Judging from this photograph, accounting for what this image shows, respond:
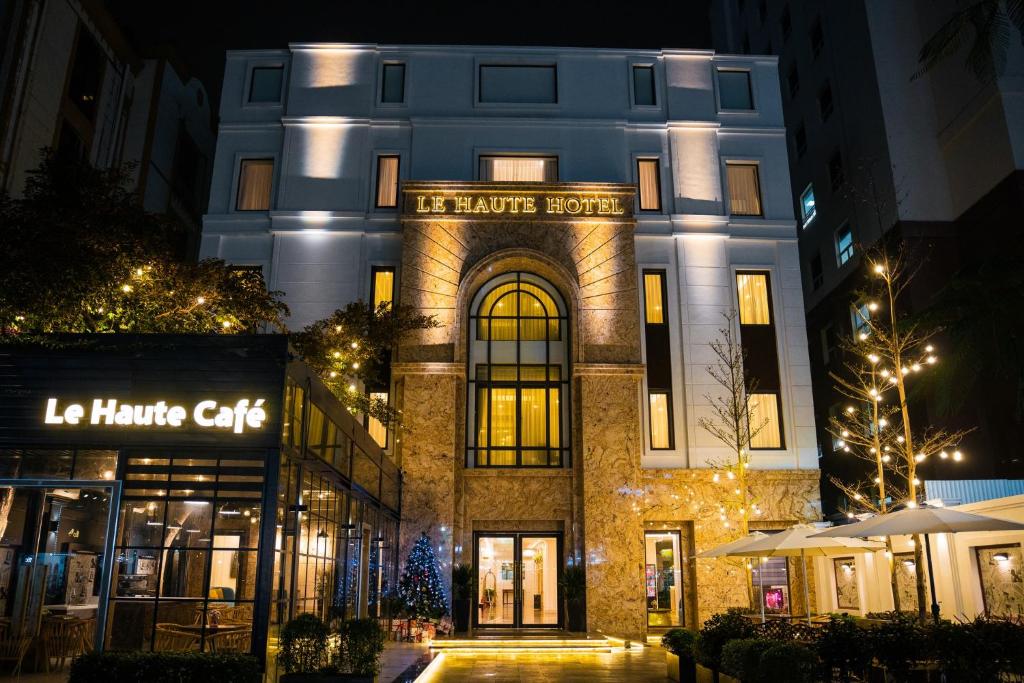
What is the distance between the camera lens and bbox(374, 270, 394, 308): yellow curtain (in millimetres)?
26797

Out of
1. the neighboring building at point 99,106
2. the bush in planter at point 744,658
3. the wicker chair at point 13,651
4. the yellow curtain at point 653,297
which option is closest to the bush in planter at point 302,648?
the wicker chair at point 13,651

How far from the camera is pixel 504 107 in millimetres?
28547

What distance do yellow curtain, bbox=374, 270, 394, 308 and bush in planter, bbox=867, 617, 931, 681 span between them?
62.4 feet

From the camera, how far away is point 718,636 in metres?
13.7

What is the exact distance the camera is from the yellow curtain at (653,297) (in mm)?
26938

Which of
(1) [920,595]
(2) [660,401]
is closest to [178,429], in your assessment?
(1) [920,595]

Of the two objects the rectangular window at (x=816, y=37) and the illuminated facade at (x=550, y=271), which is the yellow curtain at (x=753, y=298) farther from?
the rectangular window at (x=816, y=37)

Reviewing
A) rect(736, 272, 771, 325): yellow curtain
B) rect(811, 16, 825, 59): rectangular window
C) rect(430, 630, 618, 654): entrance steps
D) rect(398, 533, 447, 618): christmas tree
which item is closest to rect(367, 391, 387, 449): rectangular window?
rect(398, 533, 447, 618): christmas tree

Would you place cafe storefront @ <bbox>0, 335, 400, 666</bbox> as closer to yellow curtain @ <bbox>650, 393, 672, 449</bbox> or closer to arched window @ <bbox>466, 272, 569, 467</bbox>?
arched window @ <bbox>466, 272, 569, 467</bbox>

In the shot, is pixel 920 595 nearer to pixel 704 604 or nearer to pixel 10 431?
pixel 704 604

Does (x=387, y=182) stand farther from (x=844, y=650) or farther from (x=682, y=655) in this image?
(x=844, y=650)

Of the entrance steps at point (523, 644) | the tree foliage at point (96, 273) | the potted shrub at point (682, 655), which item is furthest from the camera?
the entrance steps at point (523, 644)

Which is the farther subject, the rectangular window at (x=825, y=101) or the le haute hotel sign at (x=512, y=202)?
the rectangular window at (x=825, y=101)

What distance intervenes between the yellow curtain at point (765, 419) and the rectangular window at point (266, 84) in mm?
20015
